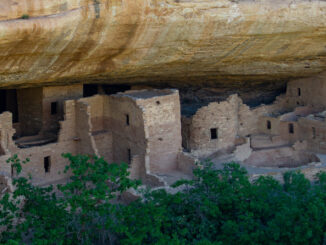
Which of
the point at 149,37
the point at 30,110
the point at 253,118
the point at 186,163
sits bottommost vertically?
the point at 186,163

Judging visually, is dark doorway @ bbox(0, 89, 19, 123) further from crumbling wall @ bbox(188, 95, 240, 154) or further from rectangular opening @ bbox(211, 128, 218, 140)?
rectangular opening @ bbox(211, 128, 218, 140)

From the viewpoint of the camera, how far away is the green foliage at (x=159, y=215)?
10391 millimetres

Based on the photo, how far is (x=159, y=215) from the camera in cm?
1053

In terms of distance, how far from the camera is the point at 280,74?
16969 millimetres

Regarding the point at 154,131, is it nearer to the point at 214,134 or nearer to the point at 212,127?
the point at 212,127

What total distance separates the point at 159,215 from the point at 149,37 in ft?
11.3

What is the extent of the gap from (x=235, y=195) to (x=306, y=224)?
5.09 feet

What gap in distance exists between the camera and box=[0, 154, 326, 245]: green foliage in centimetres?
1039

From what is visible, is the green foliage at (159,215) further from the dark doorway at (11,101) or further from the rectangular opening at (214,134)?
the dark doorway at (11,101)

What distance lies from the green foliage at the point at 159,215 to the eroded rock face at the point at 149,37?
6.82ft

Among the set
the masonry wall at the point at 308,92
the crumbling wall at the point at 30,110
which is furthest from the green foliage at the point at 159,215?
the masonry wall at the point at 308,92

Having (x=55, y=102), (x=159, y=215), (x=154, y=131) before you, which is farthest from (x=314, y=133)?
(x=159, y=215)

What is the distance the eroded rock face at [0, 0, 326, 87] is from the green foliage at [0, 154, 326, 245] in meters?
2.08

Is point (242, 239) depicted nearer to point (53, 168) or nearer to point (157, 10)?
point (157, 10)
